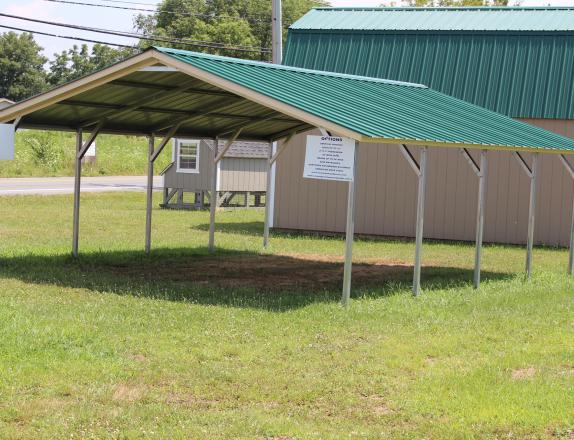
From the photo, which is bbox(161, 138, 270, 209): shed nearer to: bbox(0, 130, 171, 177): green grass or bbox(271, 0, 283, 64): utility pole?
bbox(271, 0, 283, 64): utility pole

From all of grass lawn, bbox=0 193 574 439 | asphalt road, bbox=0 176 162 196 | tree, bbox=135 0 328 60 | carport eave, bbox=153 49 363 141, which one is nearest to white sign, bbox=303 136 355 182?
carport eave, bbox=153 49 363 141

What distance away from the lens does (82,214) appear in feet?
97.9

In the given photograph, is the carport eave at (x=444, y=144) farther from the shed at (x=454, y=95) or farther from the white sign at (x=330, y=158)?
the shed at (x=454, y=95)

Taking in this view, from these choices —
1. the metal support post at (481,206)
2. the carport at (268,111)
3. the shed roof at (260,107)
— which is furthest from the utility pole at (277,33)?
the metal support post at (481,206)

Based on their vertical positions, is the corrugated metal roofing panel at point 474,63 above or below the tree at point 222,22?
below

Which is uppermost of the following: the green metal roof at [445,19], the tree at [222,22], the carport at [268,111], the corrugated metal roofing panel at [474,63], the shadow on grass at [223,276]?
the tree at [222,22]

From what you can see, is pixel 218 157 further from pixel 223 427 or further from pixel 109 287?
pixel 223 427

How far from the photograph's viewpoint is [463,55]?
82.5 feet

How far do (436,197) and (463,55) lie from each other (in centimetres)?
327

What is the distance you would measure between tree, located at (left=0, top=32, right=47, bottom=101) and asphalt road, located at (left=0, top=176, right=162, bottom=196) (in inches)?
1601

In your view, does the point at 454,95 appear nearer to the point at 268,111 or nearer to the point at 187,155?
the point at 268,111

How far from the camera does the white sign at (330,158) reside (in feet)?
45.3

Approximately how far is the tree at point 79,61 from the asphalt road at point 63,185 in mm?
41911

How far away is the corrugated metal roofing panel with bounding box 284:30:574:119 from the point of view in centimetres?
2436
